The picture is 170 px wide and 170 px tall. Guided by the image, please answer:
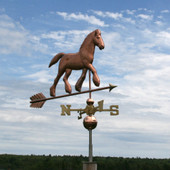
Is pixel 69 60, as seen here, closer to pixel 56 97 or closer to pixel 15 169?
pixel 56 97

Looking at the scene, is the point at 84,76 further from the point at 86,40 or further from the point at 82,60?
the point at 86,40

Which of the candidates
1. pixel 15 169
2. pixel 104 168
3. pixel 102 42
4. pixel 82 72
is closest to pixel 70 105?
pixel 82 72

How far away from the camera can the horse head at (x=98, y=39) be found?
686 centimetres

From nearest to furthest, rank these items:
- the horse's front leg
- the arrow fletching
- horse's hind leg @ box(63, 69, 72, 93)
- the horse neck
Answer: the horse's front leg
the horse neck
horse's hind leg @ box(63, 69, 72, 93)
the arrow fletching

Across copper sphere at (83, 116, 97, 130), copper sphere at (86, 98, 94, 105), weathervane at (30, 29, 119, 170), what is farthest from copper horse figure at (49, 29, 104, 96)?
copper sphere at (83, 116, 97, 130)

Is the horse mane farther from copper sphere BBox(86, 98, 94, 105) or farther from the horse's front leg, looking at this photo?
copper sphere BBox(86, 98, 94, 105)

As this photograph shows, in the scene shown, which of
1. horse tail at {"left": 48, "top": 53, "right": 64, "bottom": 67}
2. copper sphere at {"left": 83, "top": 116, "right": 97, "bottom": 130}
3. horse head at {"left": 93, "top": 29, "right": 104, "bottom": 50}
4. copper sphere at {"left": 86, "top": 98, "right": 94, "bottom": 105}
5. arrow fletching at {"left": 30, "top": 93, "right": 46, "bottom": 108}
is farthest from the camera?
horse tail at {"left": 48, "top": 53, "right": 64, "bottom": 67}

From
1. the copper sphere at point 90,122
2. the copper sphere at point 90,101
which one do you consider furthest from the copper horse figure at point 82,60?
the copper sphere at point 90,122

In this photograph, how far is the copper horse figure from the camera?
6.89 meters

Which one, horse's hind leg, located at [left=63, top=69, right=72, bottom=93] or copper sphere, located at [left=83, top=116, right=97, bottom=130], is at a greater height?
horse's hind leg, located at [left=63, top=69, right=72, bottom=93]

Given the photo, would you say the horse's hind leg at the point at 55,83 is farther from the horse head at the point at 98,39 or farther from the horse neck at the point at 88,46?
the horse head at the point at 98,39

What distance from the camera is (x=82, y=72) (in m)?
7.30

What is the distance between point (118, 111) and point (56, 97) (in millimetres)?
1594

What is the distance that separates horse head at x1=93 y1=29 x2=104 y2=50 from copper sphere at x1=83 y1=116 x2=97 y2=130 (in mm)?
1653
